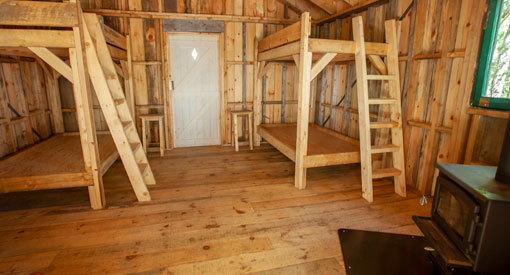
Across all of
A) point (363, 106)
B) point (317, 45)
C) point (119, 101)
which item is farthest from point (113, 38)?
point (363, 106)

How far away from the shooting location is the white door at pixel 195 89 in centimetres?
541

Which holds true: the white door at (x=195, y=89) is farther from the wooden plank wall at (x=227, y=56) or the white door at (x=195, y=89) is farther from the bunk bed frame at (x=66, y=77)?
the bunk bed frame at (x=66, y=77)

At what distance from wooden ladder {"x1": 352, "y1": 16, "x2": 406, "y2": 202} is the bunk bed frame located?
303 centimetres

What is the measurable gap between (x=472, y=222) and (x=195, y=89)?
16.2ft

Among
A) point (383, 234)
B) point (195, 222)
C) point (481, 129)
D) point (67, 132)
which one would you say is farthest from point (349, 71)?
point (67, 132)

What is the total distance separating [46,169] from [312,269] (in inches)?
119

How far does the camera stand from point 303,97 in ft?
11.3

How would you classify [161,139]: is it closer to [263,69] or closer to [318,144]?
[263,69]

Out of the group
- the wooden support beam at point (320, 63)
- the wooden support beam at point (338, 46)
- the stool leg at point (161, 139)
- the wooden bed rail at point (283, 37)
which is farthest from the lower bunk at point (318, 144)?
the stool leg at point (161, 139)

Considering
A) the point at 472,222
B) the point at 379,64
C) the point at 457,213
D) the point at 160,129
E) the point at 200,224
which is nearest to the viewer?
the point at 472,222

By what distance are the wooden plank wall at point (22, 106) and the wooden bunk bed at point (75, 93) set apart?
68 cm

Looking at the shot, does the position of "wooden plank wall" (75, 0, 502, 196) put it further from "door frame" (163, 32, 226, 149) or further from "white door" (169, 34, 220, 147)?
"white door" (169, 34, 220, 147)

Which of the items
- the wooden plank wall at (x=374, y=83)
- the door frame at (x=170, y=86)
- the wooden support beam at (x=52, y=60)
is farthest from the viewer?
the door frame at (x=170, y=86)

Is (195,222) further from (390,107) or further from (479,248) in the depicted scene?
(390,107)
